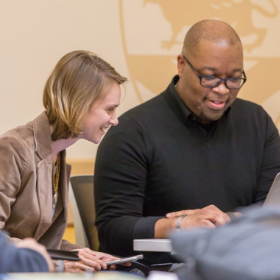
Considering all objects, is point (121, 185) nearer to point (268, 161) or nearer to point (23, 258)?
point (268, 161)

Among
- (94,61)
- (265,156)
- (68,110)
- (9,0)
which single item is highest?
(9,0)

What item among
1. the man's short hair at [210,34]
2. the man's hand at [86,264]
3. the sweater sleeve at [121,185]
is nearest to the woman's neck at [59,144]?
the sweater sleeve at [121,185]

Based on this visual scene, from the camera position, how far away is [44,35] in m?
2.59

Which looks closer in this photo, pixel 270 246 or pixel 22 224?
pixel 270 246

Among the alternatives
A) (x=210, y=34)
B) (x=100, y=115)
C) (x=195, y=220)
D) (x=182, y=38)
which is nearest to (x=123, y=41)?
(x=182, y=38)

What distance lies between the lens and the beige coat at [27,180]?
143cm

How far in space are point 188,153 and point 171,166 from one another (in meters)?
0.11

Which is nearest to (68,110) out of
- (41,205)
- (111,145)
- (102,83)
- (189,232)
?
(102,83)

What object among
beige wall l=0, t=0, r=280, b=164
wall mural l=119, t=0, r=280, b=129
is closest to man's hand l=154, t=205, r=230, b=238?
beige wall l=0, t=0, r=280, b=164

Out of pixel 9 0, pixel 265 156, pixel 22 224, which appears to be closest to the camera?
pixel 22 224

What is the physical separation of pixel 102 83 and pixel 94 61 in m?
0.10

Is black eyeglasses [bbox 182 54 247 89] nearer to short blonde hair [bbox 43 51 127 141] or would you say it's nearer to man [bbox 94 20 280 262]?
man [bbox 94 20 280 262]

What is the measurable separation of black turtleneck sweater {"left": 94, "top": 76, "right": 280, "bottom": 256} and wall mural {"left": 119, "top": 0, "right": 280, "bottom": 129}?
67 centimetres

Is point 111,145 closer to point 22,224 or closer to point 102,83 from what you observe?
point 102,83
